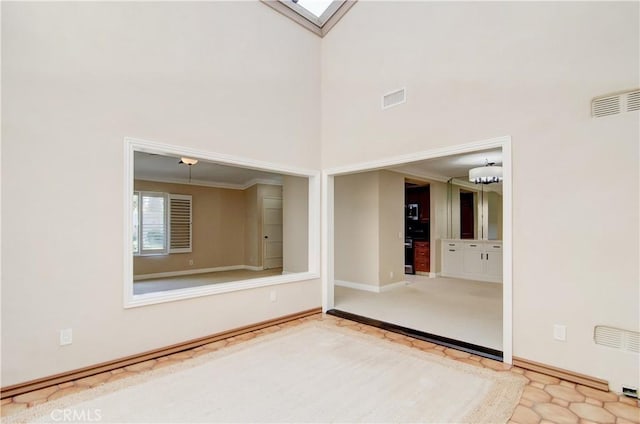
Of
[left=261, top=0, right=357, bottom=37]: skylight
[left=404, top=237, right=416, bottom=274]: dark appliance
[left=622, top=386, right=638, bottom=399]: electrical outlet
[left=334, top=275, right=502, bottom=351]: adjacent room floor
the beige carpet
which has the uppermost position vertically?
[left=261, top=0, right=357, bottom=37]: skylight

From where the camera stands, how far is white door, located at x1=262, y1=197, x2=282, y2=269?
913cm

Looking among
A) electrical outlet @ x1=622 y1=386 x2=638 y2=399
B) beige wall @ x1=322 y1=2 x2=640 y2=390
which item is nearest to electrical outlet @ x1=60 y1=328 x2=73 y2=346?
beige wall @ x1=322 y1=2 x2=640 y2=390

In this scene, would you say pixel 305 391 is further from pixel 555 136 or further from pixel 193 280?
pixel 193 280

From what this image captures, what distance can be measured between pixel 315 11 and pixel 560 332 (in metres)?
5.08

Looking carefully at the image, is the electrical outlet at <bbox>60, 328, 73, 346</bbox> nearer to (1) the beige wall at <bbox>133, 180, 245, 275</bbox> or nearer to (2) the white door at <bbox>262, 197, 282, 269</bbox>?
(1) the beige wall at <bbox>133, 180, 245, 275</bbox>

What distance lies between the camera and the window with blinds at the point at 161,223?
311 inches

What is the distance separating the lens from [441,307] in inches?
197

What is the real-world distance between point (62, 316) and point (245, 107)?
2.84m

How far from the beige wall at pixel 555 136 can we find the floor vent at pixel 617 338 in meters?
0.05

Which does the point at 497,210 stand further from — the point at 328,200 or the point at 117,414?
the point at 117,414

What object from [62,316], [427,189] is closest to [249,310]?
[62,316]

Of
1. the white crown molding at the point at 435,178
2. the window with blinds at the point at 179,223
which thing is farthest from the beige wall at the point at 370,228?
the window with blinds at the point at 179,223

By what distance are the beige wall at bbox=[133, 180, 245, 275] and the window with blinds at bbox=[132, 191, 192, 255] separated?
157 millimetres

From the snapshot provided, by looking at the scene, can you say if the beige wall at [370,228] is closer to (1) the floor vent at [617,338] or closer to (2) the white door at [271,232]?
(2) the white door at [271,232]
